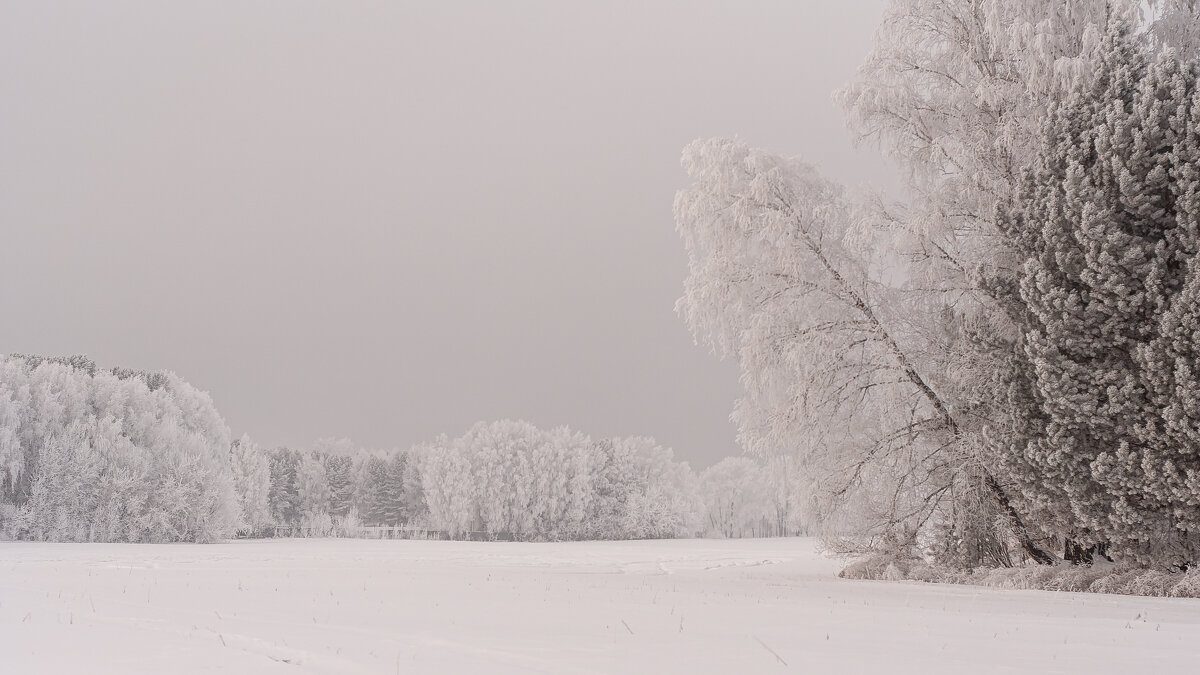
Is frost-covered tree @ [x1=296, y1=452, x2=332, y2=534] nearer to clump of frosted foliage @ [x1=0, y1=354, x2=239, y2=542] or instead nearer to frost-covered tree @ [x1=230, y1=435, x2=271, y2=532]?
frost-covered tree @ [x1=230, y1=435, x2=271, y2=532]

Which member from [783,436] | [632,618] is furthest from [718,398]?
[632,618]

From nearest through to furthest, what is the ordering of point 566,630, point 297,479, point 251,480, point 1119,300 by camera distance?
point 566,630 < point 1119,300 < point 251,480 < point 297,479

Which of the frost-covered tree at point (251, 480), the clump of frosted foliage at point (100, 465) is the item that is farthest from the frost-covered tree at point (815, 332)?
the frost-covered tree at point (251, 480)

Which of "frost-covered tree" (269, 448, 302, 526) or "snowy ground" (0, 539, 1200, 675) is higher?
"frost-covered tree" (269, 448, 302, 526)

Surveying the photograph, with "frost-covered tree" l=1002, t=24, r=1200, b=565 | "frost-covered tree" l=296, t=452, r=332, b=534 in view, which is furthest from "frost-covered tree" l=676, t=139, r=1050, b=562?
"frost-covered tree" l=296, t=452, r=332, b=534

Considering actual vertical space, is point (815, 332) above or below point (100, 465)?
below

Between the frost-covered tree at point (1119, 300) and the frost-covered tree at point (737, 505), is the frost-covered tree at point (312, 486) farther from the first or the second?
the frost-covered tree at point (1119, 300)

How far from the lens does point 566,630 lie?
8227mm

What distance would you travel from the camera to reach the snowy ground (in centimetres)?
646

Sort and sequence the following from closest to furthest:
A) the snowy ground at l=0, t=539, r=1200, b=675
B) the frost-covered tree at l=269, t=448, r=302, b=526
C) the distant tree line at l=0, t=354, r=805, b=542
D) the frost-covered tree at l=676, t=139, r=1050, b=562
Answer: the snowy ground at l=0, t=539, r=1200, b=675 < the frost-covered tree at l=676, t=139, r=1050, b=562 < the distant tree line at l=0, t=354, r=805, b=542 < the frost-covered tree at l=269, t=448, r=302, b=526

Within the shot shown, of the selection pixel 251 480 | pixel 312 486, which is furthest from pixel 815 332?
pixel 312 486

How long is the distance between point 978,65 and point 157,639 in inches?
711

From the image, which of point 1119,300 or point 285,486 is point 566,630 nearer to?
point 1119,300

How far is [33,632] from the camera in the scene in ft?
26.1
